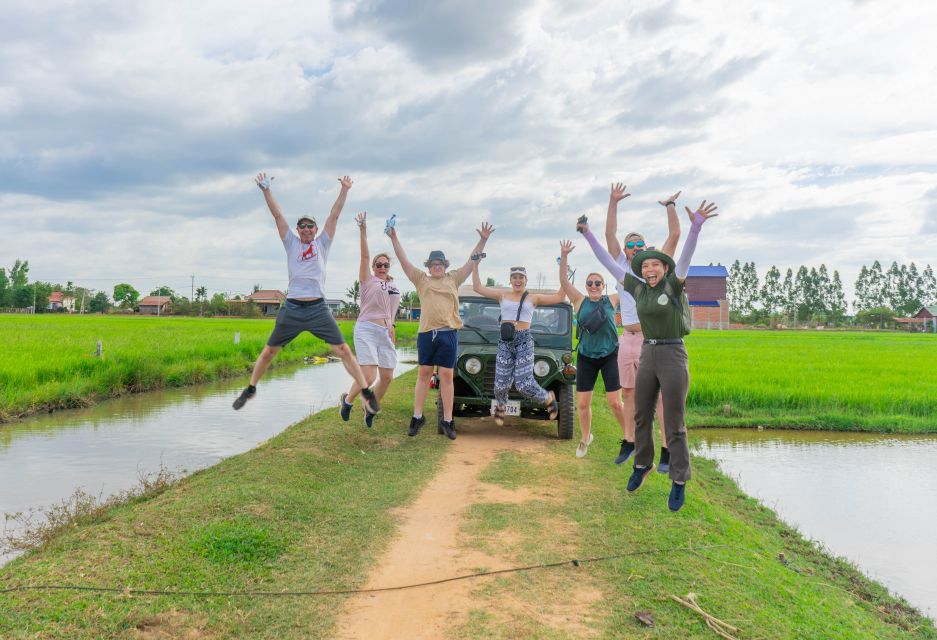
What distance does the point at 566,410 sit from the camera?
953cm

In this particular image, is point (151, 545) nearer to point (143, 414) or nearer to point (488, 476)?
point (488, 476)

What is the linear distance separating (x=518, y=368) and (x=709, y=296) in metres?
86.2

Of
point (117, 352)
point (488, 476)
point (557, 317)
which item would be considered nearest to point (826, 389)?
point (557, 317)

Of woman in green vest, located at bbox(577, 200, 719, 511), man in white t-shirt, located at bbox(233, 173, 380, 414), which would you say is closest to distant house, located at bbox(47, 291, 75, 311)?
man in white t-shirt, located at bbox(233, 173, 380, 414)

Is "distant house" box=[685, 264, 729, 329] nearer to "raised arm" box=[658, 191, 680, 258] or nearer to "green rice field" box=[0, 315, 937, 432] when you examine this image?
"green rice field" box=[0, 315, 937, 432]

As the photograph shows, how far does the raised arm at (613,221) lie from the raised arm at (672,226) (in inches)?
17.9

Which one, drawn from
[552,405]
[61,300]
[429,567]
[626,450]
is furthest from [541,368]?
[61,300]

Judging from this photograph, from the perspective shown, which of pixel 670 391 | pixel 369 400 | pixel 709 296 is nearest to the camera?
pixel 670 391

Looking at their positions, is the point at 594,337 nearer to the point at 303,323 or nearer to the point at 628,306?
the point at 628,306

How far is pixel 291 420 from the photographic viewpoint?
13391mm

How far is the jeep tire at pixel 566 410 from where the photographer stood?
373 inches

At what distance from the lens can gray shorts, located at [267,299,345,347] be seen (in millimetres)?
6156

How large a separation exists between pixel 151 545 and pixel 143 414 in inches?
375

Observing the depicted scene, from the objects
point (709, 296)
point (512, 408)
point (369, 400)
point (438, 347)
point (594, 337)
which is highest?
point (709, 296)
